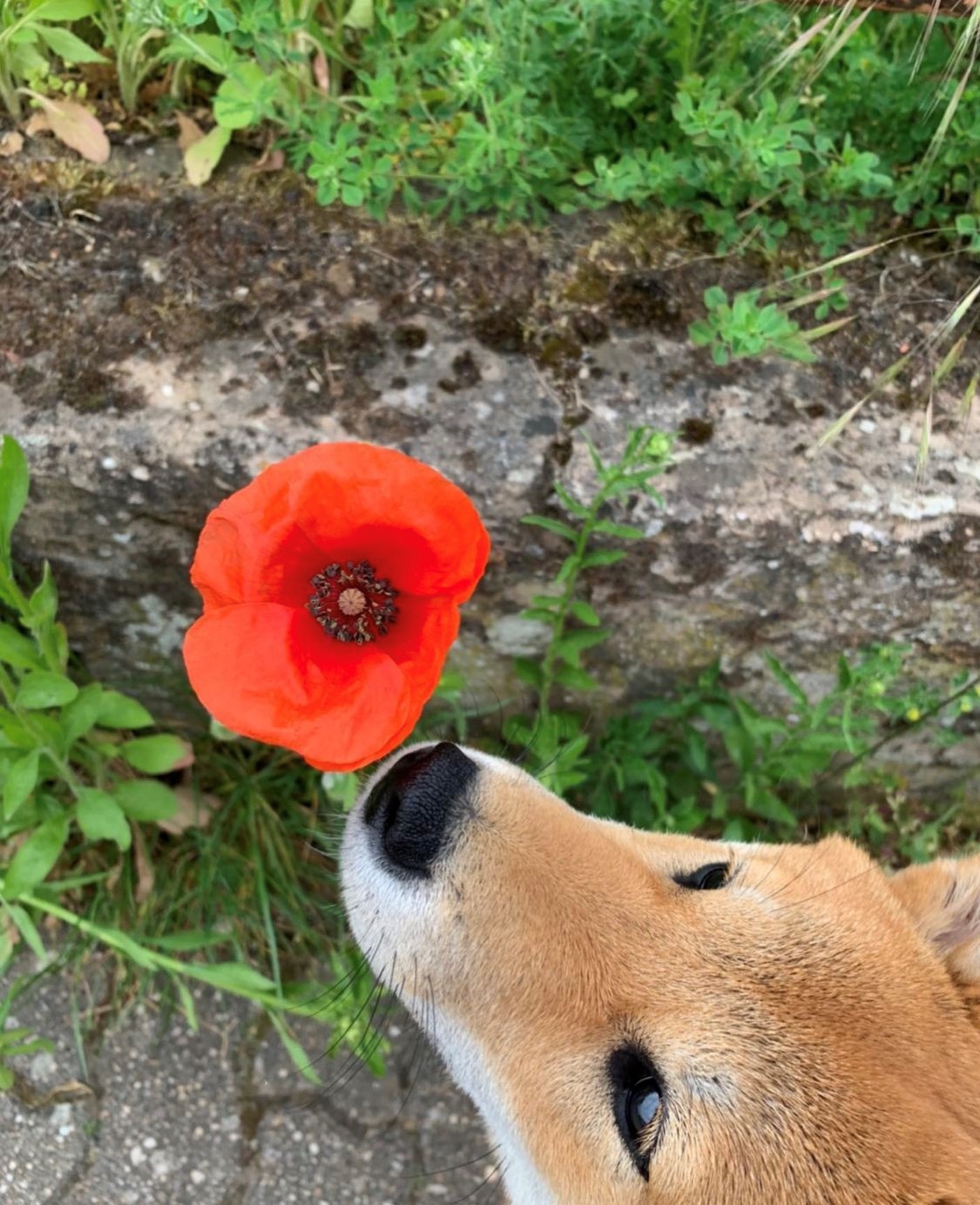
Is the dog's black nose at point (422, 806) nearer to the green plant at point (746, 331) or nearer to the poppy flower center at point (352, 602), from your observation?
the poppy flower center at point (352, 602)

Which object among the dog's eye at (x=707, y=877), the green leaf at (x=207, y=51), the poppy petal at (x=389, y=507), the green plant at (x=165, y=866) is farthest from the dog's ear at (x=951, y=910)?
the green leaf at (x=207, y=51)

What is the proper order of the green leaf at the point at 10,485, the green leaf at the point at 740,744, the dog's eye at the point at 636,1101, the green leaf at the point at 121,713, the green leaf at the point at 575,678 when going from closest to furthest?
the dog's eye at the point at 636,1101
the green leaf at the point at 10,485
the green leaf at the point at 121,713
the green leaf at the point at 575,678
the green leaf at the point at 740,744

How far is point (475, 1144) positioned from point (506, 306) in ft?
7.95

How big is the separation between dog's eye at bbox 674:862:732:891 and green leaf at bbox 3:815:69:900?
1.45 meters

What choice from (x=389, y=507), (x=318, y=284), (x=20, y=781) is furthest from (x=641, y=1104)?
(x=318, y=284)

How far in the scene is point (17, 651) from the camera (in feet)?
7.11

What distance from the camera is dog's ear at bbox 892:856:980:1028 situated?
1830 millimetres

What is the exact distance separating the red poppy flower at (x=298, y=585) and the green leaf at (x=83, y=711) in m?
0.85

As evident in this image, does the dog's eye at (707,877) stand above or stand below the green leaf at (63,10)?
below

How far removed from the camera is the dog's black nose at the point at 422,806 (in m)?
1.81

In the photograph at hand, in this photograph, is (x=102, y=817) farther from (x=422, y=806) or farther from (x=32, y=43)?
(x=32, y=43)

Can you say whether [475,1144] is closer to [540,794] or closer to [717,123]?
[540,794]

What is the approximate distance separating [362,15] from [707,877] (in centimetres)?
220

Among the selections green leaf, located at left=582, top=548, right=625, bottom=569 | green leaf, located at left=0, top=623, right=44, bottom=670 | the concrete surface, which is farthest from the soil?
the concrete surface
